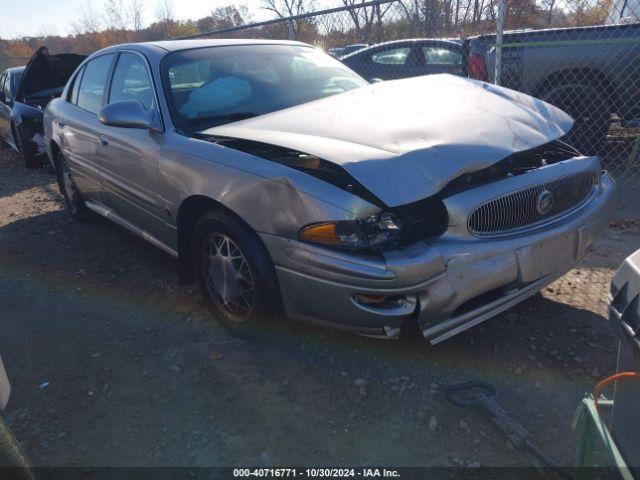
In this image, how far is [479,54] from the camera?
21.2 feet

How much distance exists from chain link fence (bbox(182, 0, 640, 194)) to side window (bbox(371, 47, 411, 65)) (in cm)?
1

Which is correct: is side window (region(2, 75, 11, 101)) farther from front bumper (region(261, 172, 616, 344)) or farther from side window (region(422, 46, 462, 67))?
front bumper (region(261, 172, 616, 344))

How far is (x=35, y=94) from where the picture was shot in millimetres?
8148

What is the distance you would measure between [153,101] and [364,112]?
1420 mm

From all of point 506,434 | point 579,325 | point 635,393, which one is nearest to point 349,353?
point 506,434

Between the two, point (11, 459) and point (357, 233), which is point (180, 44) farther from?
point (11, 459)

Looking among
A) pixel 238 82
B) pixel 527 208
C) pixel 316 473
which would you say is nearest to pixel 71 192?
pixel 238 82

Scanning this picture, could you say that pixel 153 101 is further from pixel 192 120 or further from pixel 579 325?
pixel 579 325

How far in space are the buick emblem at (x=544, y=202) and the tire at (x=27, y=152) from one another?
799cm

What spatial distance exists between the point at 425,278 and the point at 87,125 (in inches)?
132

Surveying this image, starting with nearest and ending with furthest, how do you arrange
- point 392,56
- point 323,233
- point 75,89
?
point 323,233 → point 75,89 → point 392,56

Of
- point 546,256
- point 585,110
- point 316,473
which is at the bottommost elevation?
point 316,473

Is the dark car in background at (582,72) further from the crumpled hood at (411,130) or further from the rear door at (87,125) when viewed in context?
the rear door at (87,125)

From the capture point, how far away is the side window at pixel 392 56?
811 centimetres
